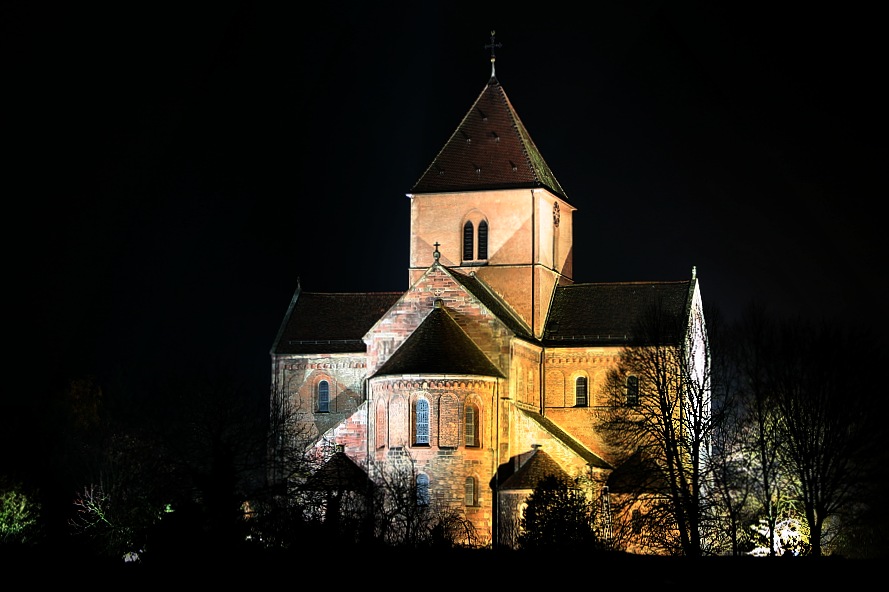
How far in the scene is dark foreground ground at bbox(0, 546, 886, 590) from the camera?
40000 mm

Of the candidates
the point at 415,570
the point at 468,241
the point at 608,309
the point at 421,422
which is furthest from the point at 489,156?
the point at 415,570

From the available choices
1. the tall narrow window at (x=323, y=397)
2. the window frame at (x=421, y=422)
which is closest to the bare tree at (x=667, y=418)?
the window frame at (x=421, y=422)

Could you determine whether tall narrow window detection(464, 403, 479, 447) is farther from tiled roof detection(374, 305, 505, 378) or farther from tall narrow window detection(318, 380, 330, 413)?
tall narrow window detection(318, 380, 330, 413)

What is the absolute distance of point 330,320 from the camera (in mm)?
84125

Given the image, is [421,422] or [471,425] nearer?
[421,422]

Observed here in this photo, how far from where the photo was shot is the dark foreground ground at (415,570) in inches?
1575

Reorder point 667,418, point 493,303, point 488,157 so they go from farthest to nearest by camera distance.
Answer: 1. point 488,157
2. point 493,303
3. point 667,418

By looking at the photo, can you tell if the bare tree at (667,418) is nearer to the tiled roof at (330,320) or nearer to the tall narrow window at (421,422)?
the tall narrow window at (421,422)

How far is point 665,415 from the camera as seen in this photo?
68938 millimetres

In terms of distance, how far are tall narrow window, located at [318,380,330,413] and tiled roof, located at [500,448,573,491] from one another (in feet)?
38.8

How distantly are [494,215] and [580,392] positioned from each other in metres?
9.07

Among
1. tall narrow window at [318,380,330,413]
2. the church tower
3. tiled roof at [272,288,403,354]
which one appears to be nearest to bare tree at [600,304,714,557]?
the church tower

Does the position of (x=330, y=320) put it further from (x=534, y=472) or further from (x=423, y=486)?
(x=534, y=472)

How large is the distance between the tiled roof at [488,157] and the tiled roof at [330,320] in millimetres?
6002
